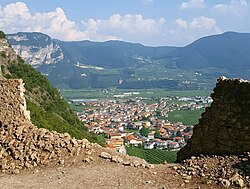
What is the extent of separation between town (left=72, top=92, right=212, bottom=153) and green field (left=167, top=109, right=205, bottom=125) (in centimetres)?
163

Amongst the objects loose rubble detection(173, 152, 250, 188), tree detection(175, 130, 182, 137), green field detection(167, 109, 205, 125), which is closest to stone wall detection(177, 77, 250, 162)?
loose rubble detection(173, 152, 250, 188)

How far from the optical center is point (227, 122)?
42.6 feet

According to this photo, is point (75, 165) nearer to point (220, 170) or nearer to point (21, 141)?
point (21, 141)

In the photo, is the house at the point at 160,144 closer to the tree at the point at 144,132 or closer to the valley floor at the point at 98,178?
the tree at the point at 144,132

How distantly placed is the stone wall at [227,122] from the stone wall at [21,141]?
163 inches

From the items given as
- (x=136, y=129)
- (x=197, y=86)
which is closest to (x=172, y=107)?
(x=136, y=129)

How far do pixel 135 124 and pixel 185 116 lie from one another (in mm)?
15399

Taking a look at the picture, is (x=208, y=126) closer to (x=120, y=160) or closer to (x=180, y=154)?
(x=180, y=154)

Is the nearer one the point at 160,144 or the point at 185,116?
the point at 160,144

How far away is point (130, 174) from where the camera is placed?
12.3 meters

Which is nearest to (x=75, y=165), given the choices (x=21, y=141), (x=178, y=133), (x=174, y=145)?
(x=21, y=141)

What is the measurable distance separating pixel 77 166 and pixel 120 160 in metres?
1.39

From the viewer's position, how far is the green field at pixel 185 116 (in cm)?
9328

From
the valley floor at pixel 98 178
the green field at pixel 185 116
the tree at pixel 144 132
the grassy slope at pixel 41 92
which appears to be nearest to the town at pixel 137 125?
the tree at pixel 144 132
